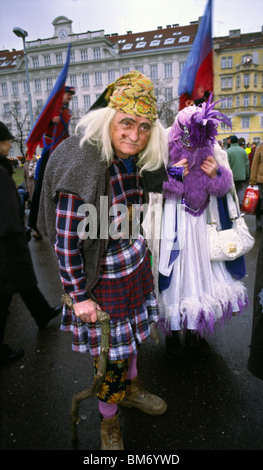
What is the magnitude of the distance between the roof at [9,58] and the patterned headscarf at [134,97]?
5563cm

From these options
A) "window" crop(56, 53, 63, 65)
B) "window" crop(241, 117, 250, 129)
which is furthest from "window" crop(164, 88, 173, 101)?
"window" crop(56, 53, 63, 65)

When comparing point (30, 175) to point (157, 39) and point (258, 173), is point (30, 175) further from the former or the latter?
point (157, 39)

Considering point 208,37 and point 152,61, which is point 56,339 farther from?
point 152,61

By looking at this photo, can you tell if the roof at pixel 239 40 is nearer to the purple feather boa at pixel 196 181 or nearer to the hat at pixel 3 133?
the hat at pixel 3 133

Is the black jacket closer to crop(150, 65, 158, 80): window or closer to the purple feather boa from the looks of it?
the purple feather boa

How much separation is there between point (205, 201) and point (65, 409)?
1.80m

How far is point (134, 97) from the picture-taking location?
1.40 meters

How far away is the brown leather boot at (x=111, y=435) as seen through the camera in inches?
65.4

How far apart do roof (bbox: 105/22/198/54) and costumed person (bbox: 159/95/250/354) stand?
47.3 metres

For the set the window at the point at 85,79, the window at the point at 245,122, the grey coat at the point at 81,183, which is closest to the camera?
the grey coat at the point at 81,183

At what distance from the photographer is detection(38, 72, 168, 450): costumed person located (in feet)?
4.39

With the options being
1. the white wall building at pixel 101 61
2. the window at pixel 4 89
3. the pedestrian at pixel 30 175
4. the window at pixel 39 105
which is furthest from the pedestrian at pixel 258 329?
the window at pixel 4 89

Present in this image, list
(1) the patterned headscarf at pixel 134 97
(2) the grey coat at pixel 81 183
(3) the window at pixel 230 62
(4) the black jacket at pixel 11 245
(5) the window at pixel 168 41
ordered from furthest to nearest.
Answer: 1. (5) the window at pixel 168 41
2. (3) the window at pixel 230 62
3. (4) the black jacket at pixel 11 245
4. (1) the patterned headscarf at pixel 134 97
5. (2) the grey coat at pixel 81 183

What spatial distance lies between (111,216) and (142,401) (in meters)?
1.35
